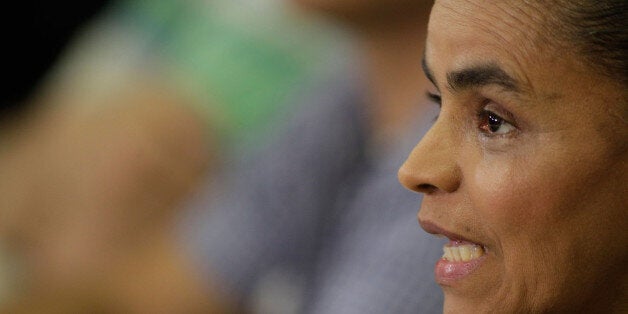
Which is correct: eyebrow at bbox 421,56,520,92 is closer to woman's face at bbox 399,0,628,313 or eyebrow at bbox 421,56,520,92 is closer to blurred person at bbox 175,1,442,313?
woman's face at bbox 399,0,628,313

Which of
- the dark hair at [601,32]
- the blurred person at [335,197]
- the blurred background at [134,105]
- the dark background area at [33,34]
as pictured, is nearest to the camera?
the dark hair at [601,32]

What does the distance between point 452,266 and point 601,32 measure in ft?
0.74

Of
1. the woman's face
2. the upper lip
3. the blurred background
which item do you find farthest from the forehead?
the blurred background

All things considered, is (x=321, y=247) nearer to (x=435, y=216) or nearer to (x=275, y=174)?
(x=275, y=174)

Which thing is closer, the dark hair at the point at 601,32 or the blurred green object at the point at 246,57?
the dark hair at the point at 601,32

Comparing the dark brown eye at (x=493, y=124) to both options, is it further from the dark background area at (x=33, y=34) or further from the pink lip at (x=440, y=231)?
the dark background area at (x=33, y=34)

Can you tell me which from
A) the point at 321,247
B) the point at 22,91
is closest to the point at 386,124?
the point at 321,247

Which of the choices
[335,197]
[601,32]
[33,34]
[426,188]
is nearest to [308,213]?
[335,197]

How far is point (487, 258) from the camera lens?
81 cm

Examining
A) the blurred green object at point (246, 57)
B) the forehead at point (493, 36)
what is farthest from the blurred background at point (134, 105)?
the forehead at point (493, 36)

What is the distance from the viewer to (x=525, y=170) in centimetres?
78

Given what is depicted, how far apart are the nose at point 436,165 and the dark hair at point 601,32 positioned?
0.43 feet

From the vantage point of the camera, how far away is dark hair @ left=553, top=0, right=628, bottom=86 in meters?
0.75

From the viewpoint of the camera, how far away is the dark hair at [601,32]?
0.75 m
